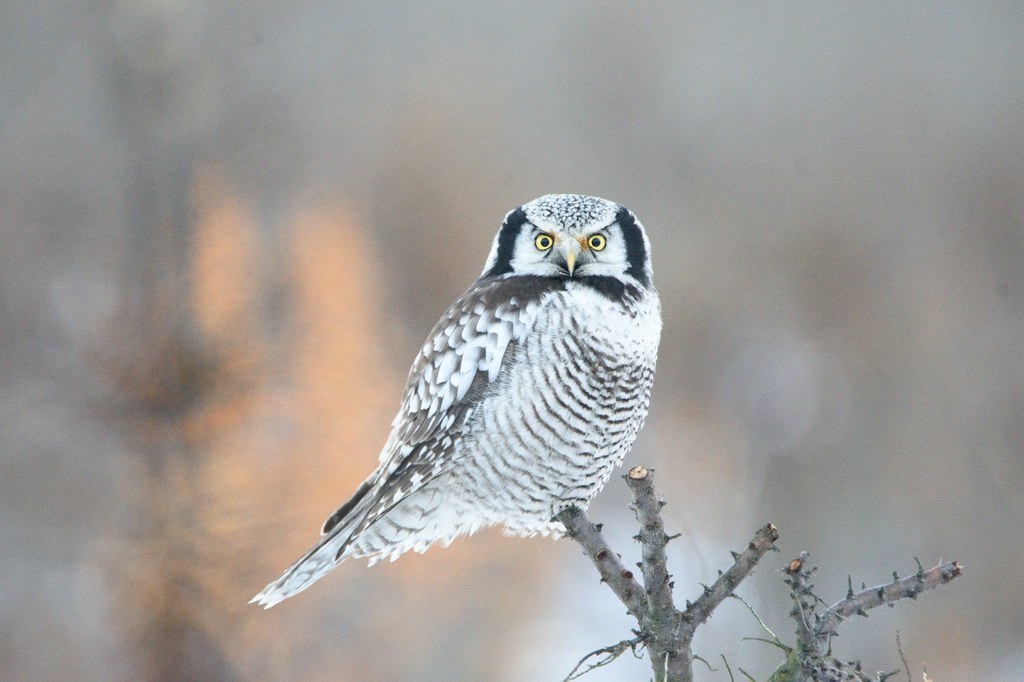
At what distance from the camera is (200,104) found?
397cm

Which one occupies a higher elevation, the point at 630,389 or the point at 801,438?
the point at 801,438

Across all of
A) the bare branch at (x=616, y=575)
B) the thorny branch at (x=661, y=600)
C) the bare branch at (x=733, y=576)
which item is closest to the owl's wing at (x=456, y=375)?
the bare branch at (x=616, y=575)

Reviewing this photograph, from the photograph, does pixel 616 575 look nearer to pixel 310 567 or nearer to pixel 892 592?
pixel 892 592

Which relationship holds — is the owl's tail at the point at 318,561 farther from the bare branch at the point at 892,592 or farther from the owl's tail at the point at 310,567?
the bare branch at the point at 892,592

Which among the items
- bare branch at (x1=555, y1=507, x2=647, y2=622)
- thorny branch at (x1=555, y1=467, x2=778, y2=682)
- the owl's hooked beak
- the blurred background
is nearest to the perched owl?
the owl's hooked beak

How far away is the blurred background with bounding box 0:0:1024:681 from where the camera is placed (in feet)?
11.1

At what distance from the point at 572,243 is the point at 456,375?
1.11ft

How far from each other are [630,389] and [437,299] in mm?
1892

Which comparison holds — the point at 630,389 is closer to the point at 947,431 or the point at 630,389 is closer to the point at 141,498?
the point at 947,431

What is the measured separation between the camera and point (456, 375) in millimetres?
1687

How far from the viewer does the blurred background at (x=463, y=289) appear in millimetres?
3393

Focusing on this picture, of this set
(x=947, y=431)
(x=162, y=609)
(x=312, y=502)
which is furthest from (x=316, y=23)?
(x=947, y=431)

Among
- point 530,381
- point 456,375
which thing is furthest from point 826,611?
point 456,375

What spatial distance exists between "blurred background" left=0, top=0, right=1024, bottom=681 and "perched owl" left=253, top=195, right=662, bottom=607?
171 cm
